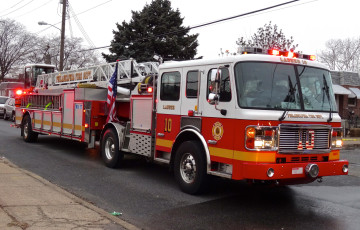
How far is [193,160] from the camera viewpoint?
714 centimetres

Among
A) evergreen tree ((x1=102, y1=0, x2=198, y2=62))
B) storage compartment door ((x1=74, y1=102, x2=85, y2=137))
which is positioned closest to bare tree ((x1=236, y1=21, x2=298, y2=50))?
evergreen tree ((x1=102, y1=0, x2=198, y2=62))

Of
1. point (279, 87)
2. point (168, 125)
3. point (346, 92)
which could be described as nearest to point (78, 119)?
point (168, 125)

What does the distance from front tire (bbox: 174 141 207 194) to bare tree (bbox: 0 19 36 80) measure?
168ft

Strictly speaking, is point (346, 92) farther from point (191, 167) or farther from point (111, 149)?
point (191, 167)

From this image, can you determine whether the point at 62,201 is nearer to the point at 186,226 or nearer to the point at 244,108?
the point at 186,226

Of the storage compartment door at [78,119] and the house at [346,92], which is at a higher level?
the house at [346,92]

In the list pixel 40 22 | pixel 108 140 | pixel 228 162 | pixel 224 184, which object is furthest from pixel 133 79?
pixel 40 22

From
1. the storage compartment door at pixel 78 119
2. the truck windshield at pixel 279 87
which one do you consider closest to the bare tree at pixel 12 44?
the storage compartment door at pixel 78 119

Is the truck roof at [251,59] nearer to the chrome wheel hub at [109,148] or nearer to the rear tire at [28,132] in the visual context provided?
the chrome wheel hub at [109,148]

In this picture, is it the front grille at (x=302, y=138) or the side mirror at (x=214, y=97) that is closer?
the front grille at (x=302, y=138)

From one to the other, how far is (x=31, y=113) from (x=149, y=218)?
32.7 ft

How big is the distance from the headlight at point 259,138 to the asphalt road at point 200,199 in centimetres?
107

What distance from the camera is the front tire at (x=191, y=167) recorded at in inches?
Result: 273

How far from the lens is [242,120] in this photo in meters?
6.14
